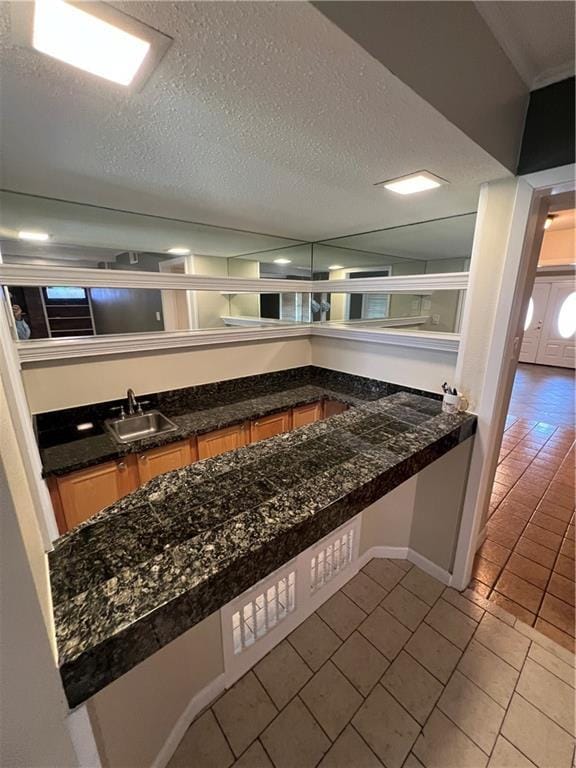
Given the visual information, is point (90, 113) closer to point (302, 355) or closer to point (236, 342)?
point (236, 342)

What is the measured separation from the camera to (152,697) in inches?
42.6

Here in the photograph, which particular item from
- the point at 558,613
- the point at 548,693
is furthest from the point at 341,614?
the point at 558,613

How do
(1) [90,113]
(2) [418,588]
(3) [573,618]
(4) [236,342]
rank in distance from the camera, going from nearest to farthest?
(1) [90,113], (3) [573,618], (2) [418,588], (4) [236,342]

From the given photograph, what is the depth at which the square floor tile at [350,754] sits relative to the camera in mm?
1220

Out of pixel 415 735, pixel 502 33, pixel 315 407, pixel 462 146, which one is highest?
pixel 502 33

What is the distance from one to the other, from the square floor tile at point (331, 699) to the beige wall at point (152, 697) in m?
0.43

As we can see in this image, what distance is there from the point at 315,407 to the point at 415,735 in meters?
1.86

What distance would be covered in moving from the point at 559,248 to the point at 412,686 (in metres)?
7.73

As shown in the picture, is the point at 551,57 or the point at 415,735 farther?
the point at 415,735

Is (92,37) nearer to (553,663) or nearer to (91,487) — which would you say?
(91,487)

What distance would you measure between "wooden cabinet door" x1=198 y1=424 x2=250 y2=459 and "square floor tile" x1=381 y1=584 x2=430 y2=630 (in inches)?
52.6

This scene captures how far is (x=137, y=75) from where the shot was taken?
76 centimetres

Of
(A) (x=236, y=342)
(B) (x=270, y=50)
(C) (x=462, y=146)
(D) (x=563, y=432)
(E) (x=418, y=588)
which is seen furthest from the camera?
(D) (x=563, y=432)

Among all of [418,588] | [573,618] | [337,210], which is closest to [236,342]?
[337,210]
